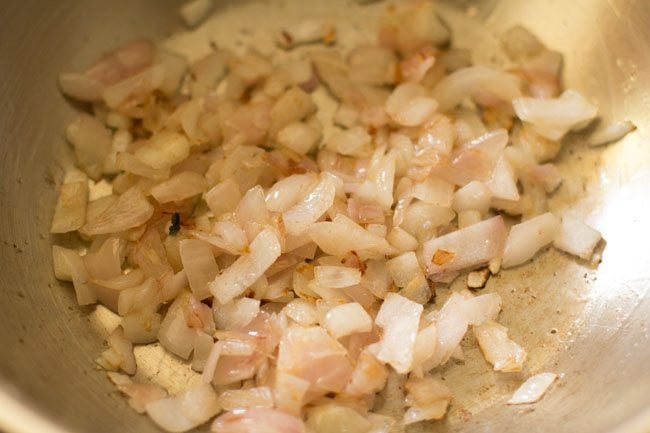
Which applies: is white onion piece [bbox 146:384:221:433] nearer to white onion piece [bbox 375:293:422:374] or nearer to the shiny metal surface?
the shiny metal surface

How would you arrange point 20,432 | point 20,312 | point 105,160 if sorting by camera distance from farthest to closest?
point 105,160, point 20,312, point 20,432

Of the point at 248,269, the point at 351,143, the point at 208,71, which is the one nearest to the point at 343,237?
the point at 248,269

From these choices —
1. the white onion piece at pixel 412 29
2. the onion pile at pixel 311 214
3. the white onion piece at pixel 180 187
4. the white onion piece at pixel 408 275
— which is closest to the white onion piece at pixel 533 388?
the onion pile at pixel 311 214

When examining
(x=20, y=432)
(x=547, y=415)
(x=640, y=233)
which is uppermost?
(x=20, y=432)

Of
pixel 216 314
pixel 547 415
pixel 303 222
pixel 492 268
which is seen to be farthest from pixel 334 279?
pixel 547 415

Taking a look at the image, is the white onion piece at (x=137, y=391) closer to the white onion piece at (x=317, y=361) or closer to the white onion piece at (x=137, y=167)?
the white onion piece at (x=317, y=361)

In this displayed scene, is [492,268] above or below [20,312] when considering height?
below

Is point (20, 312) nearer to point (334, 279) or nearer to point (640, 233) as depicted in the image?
point (334, 279)

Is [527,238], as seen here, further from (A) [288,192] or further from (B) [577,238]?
(A) [288,192]
